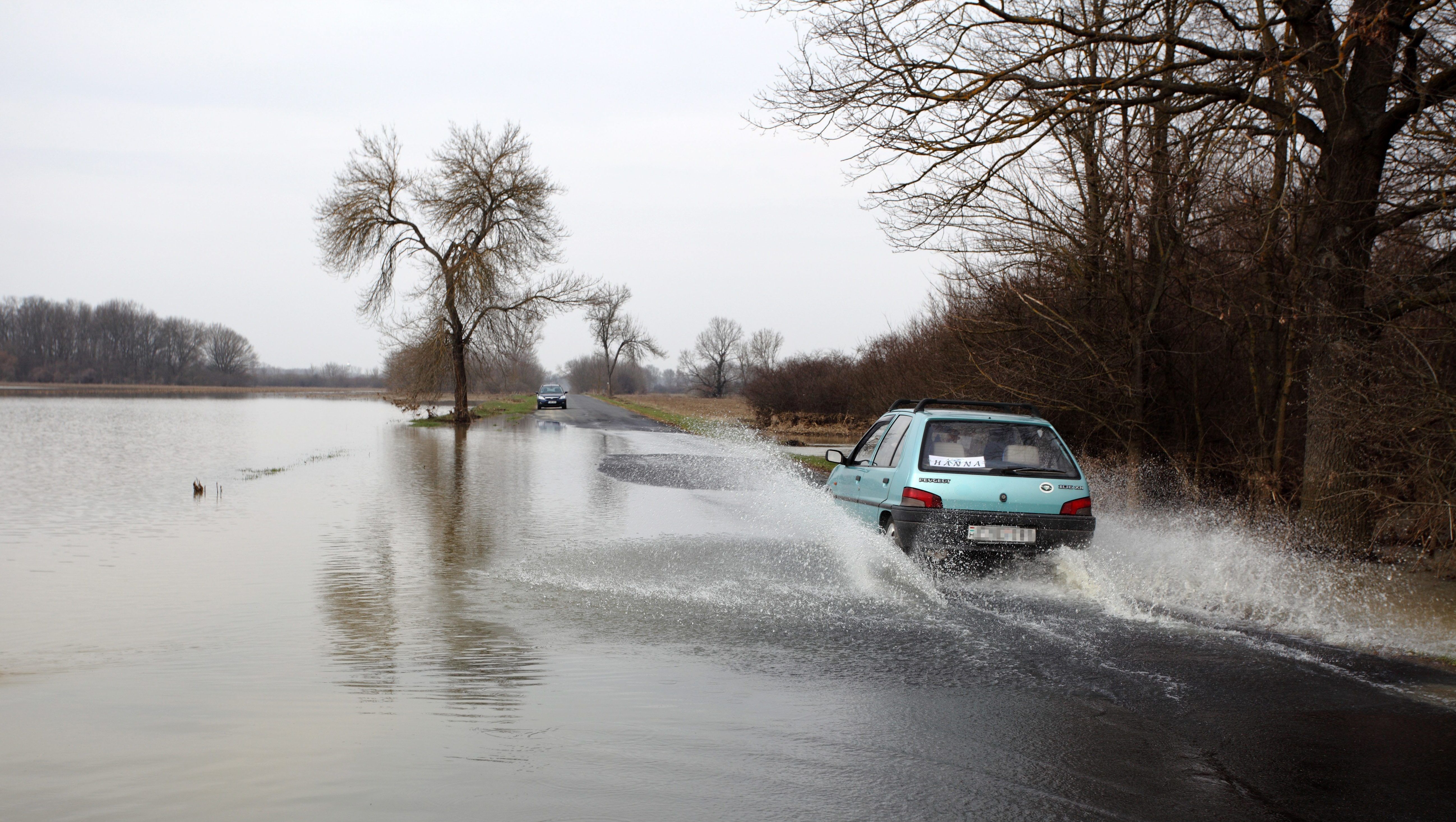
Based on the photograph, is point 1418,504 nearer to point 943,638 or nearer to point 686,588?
point 943,638

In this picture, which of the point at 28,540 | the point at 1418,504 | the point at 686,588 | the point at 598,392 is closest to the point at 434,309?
the point at 28,540

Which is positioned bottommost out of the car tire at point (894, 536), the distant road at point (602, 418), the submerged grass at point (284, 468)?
the submerged grass at point (284, 468)

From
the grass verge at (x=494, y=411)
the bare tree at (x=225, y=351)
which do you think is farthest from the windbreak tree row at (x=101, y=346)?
the grass verge at (x=494, y=411)

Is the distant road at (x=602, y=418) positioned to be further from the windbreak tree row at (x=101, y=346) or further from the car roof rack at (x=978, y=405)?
the windbreak tree row at (x=101, y=346)

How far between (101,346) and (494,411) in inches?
3535

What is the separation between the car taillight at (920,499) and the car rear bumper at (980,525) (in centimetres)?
3

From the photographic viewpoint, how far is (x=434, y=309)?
1521 inches

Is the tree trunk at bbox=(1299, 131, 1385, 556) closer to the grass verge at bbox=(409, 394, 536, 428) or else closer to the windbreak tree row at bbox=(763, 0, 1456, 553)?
the windbreak tree row at bbox=(763, 0, 1456, 553)

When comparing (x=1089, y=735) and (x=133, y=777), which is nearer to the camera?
(x=133, y=777)

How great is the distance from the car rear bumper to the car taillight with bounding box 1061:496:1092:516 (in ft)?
0.18

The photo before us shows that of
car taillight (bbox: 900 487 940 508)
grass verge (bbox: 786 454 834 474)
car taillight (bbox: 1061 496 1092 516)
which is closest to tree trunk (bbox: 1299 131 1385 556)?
car taillight (bbox: 1061 496 1092 516)

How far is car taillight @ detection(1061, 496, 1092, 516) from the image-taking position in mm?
9031

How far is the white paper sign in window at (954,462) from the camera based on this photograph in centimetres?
914

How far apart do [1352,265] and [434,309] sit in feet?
110
